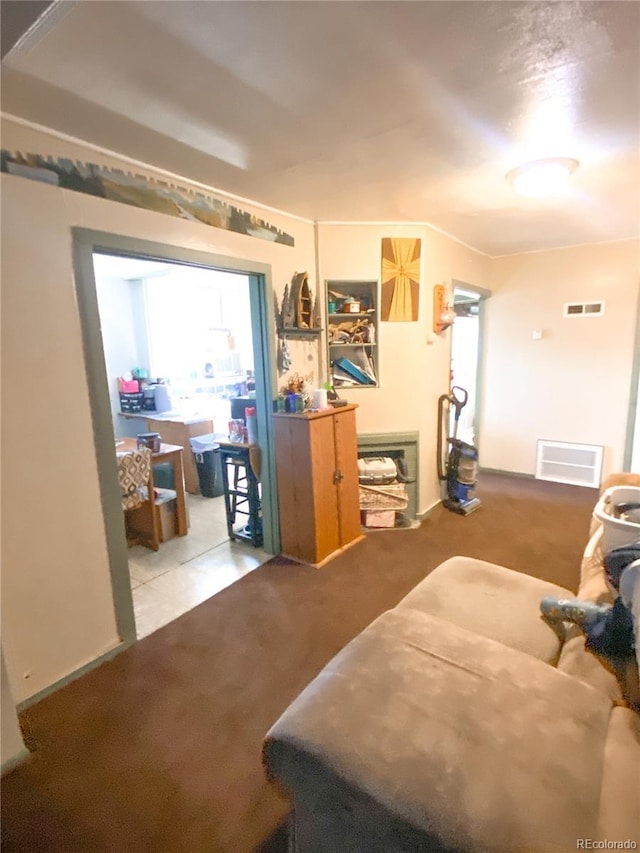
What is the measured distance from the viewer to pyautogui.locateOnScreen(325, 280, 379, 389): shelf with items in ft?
11.2

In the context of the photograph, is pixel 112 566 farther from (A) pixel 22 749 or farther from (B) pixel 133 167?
(B) pixel 133 167

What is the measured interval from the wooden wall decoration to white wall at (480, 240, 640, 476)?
1838 millimetres

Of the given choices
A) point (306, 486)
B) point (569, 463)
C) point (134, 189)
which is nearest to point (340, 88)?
point (134, 189)

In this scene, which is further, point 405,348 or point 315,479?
point 405,348

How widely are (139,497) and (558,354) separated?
424 centimetres

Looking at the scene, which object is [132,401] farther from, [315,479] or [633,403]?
[633,403]

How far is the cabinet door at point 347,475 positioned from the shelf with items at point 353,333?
18.6 inches

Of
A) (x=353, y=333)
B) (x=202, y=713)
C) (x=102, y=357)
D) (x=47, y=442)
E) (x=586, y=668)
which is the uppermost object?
(x=353, y=333)

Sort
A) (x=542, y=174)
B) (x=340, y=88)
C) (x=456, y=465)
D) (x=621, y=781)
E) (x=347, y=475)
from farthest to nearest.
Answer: (x=456, y=465), (x=347, y=475), (x=542, y=174), (x=340, y=88), (x=621, y=781)

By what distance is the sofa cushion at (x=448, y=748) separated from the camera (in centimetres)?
86

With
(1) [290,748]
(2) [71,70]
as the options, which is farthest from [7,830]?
(2) [71,70]

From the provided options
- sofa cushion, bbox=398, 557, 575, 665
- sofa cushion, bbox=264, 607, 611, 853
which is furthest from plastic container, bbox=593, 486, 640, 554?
sofa cushion, bbox=264, 607, 611, 853

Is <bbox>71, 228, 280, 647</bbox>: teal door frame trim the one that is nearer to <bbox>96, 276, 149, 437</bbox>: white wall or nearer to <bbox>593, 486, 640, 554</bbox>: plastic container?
<bbox>593, 486, 640, 554</bbox>: plastic container

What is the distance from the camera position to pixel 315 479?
114 inches
